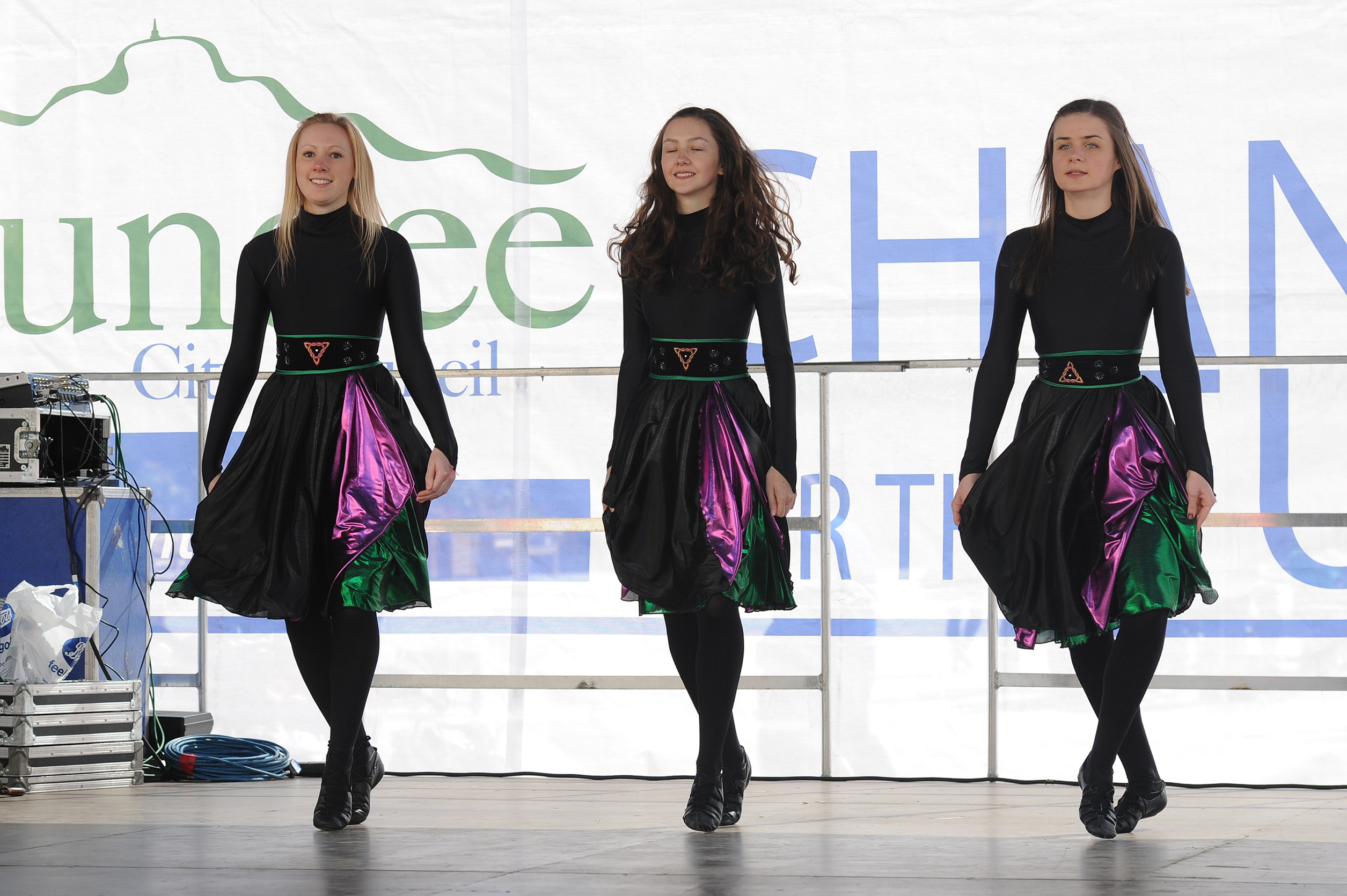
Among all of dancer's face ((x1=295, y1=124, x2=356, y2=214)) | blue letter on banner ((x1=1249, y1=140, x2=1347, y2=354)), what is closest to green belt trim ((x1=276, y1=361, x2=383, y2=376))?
dancer's face ((x1=295, y1=124, x2=356, y2=214))

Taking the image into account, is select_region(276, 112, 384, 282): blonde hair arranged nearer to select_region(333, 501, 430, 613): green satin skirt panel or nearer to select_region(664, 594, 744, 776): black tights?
select_region(333, 501, 430, 613): green satin skirt panel

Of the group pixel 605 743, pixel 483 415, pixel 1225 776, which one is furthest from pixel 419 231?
pixel 1225 776

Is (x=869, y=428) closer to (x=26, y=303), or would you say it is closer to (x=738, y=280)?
(x=738, y=280)

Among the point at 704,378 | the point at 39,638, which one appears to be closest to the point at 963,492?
the point at 704,378

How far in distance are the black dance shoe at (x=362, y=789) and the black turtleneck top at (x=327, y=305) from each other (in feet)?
1.67

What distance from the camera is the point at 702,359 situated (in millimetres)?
2391

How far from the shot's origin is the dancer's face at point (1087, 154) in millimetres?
2268

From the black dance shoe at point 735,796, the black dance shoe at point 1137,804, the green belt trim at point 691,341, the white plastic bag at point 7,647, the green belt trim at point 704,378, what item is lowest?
the black dance shoe at point 735,796

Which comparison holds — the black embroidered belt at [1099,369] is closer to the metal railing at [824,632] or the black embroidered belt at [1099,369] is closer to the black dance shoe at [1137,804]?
the black dance shoe at [1137,804]

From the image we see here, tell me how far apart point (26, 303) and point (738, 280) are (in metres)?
3.32

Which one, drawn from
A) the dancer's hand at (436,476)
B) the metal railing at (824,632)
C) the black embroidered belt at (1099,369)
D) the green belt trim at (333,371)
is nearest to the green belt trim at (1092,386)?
the black embroidered belt at (1099,369)

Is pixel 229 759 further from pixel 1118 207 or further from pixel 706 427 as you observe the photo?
pixel 1118 207

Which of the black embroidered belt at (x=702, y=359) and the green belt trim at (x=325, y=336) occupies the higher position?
the green belt trim at (x=325, y=336)

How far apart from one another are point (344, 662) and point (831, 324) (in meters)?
2.57
